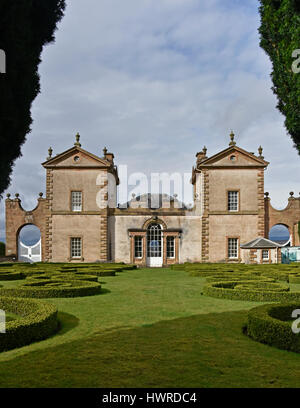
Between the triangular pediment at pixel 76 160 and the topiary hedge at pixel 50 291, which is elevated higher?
the triangular pediment at pixel 76 160

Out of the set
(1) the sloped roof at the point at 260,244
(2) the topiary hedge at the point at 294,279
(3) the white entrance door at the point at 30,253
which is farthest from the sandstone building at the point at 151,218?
(2) the topiary hedge at the point at 294,279

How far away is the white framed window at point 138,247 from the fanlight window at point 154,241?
2.09ft

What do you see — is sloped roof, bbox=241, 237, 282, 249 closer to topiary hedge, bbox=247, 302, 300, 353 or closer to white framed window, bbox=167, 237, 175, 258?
white framed window, bbox=167, 237, 175, 258

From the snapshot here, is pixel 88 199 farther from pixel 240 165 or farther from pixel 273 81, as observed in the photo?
pixel 273 81

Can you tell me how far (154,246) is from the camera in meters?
31.0

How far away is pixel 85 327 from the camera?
288 inches

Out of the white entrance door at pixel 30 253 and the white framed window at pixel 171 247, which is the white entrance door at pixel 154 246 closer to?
the white framed window at pixel 171 247

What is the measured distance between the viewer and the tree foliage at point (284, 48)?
22.0 feet

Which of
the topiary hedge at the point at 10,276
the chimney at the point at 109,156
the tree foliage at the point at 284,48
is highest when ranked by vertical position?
the chimney at the point at 109,156

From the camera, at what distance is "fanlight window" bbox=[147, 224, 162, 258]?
30939 mm

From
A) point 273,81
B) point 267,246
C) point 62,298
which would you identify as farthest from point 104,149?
point 273,81

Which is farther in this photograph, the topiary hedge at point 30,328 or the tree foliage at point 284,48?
the tree foliage at point 284,48

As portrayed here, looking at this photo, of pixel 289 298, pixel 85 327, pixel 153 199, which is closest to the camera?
pixel 85 327

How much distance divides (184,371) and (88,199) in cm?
2696
